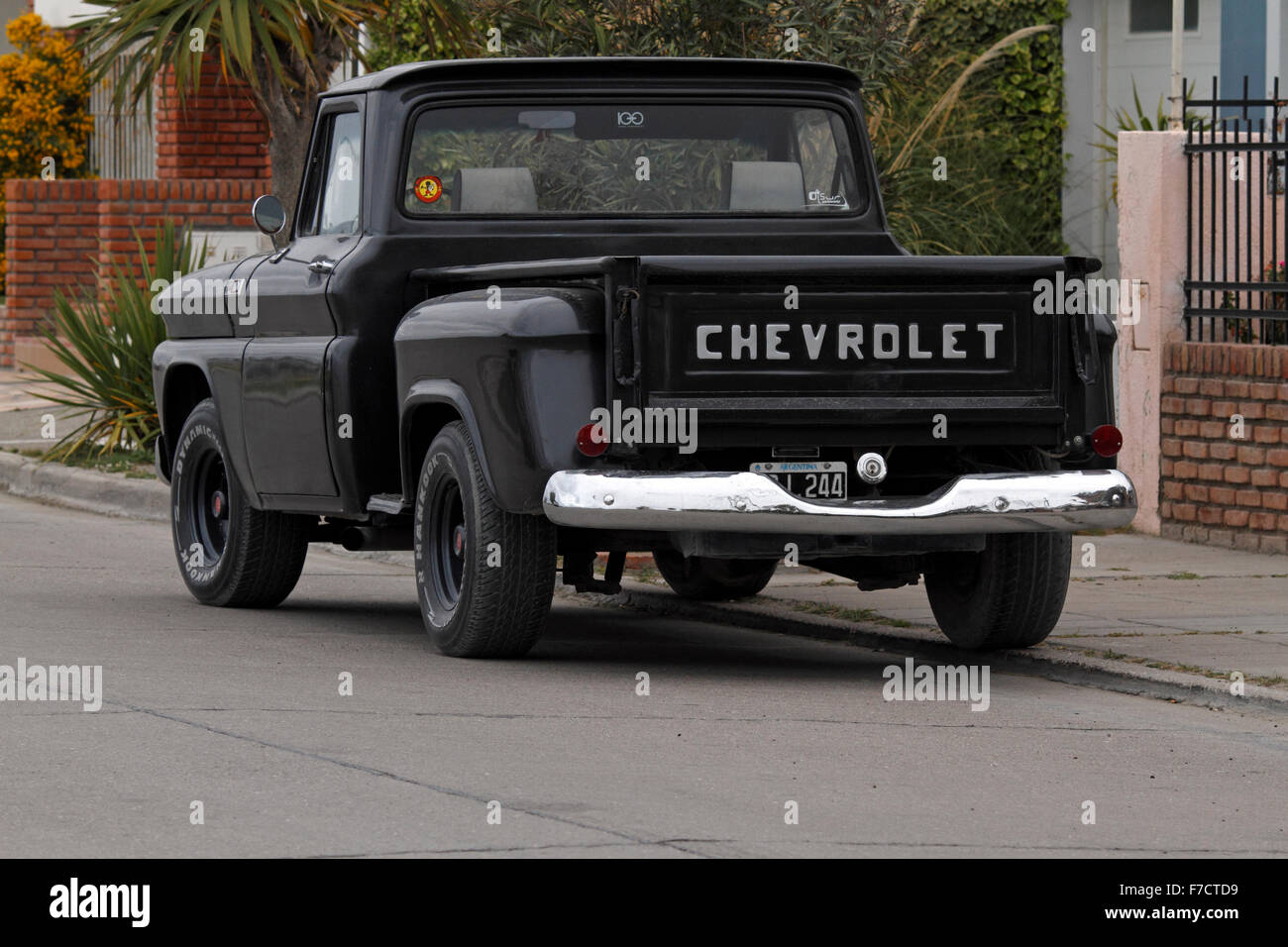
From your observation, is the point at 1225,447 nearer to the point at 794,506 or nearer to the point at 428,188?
the point at 428,188

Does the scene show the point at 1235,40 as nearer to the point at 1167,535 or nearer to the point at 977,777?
the point at 1167,535

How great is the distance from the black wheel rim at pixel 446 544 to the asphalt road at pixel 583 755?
27 cm

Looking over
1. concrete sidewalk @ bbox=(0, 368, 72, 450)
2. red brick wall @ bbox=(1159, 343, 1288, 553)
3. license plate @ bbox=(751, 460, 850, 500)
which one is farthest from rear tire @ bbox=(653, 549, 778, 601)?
concrete sidewalk @ bbox=(0, 368, 72, 450)

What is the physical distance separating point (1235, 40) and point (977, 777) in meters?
12.8

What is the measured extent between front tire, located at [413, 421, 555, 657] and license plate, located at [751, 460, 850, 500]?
87 centimetres

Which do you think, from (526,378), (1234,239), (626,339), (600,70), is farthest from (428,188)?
(1234,239)

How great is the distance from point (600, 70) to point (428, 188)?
2.86 feet

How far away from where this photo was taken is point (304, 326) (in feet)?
33.6

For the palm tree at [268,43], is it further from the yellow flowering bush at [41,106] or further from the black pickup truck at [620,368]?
the yellow flowering bush at [41,106]

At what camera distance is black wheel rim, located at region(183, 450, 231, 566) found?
11.5 metres

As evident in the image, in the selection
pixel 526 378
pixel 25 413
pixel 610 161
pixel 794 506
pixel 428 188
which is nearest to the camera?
pixel 794 506

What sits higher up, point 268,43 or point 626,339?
point 268,43

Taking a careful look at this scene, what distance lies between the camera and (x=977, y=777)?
734 centimetres

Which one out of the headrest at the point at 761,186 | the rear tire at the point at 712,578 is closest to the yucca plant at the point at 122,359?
the rear tire at the point at 712,578
